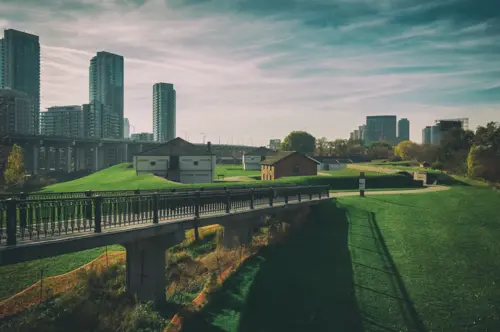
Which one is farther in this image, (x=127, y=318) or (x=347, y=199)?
(x=347, y=199)

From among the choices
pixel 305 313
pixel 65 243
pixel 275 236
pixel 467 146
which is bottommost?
pixel 305 313

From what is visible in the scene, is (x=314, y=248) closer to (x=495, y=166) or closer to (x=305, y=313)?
(x=305, y=313)

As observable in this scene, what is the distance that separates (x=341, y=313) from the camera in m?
14.8

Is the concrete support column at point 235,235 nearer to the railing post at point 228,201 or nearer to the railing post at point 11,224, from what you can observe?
the railing post at point 228,201

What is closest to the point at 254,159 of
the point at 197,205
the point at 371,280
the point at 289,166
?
the point at 289,166

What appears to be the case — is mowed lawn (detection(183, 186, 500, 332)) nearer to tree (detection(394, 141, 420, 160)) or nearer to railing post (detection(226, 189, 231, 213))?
railing post (detection(226, 189, 231, 213))

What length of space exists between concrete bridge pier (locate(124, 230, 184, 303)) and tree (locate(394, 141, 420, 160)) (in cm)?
11574

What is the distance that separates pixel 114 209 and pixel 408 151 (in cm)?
12739

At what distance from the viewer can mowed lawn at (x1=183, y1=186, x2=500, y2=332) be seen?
47.0 ft

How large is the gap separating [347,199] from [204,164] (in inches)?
1349

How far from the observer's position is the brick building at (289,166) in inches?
2336

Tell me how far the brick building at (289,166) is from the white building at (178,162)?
33.7 ft

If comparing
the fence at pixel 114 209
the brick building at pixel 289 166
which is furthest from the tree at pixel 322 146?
the fence at pixel 114 209

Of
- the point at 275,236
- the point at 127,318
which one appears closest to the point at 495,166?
the point at 275,236
